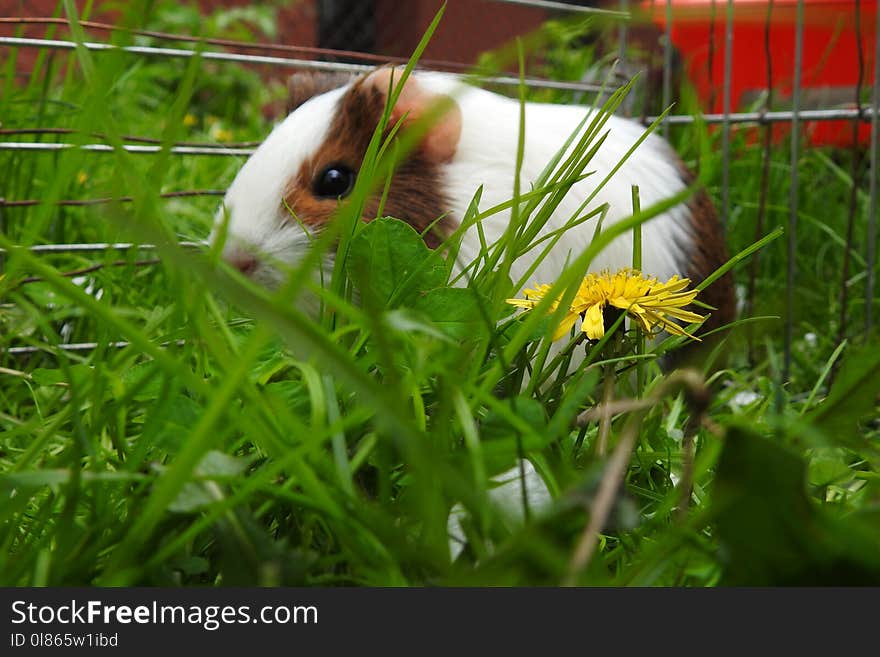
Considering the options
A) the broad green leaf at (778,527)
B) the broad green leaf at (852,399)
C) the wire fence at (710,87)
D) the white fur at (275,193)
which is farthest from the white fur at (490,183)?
the broad green leaf at (778,527)

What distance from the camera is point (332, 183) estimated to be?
3.51 ft

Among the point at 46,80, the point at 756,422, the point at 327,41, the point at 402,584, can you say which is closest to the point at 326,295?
the point at 402,584

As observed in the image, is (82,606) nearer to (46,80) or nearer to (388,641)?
(388,641)

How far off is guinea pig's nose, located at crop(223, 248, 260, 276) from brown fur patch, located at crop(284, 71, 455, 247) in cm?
9

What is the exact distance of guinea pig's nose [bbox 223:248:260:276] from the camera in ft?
3.25

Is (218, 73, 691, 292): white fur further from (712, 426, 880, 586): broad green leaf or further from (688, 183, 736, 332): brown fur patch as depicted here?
(712, 426, 880, 586): broad green leaf

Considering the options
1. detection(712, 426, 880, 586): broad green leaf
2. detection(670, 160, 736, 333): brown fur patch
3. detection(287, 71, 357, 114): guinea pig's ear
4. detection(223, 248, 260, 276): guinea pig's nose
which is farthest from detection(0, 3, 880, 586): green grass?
detection(287, 71, 357, 114): guinea pig's ear

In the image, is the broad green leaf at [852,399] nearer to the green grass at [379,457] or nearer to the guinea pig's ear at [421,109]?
the green grass at [379,457]

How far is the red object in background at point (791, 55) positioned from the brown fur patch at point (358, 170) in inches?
26.9

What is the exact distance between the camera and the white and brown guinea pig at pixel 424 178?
102cm

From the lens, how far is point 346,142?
1.07m

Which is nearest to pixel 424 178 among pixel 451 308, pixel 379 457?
pixel 451 308

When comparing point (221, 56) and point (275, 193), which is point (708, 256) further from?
point (221, 56)

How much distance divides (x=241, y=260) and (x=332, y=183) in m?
0.16
